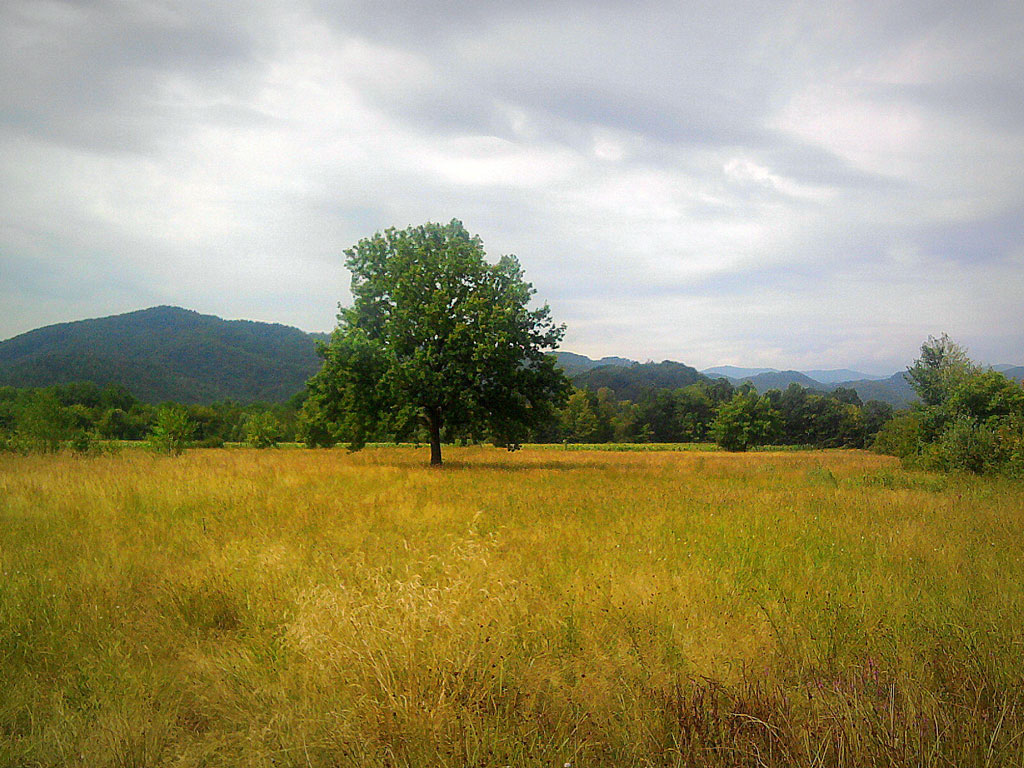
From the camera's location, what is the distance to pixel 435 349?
20953 mm

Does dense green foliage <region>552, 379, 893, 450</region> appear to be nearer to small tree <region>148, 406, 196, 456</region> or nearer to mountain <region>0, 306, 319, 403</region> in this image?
mountain <region>0, 306, 319, 403</region>

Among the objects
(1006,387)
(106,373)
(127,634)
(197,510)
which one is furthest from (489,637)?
(106,373)

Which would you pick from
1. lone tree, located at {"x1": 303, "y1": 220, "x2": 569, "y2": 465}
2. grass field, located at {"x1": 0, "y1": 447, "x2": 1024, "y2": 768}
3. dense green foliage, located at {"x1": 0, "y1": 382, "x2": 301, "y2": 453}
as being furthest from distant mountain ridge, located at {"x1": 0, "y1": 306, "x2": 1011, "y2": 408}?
grass field, located at {"x1": 0, "y1": 447, "x2": 1024, "y2": 768}

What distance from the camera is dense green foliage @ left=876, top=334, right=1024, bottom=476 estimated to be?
56.6 feet

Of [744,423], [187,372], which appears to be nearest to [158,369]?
[187,372]

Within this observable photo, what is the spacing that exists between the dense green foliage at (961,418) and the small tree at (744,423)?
110 ft

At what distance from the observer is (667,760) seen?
271 centimetres

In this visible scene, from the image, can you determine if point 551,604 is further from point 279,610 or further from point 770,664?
point 279,610

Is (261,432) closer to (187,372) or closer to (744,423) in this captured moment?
(744,423)

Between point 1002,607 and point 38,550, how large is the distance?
35.8 ft

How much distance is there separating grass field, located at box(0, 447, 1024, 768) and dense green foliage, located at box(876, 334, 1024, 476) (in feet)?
38.8

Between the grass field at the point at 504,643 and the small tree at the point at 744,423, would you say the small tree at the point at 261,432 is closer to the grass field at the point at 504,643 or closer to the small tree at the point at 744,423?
the grass field at the point at 504,643

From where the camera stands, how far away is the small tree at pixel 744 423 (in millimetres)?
73812

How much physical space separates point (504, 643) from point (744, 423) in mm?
78245
